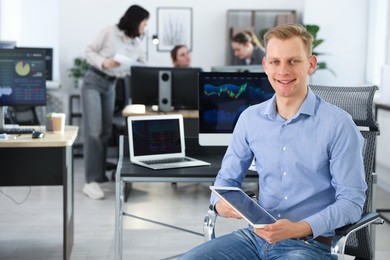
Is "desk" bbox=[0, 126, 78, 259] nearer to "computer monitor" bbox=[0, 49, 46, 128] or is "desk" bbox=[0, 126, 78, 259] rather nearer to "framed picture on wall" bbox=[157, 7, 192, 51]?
"computer monitor" bbox=[0, 49, 46, 128]

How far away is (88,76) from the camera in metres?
5.92

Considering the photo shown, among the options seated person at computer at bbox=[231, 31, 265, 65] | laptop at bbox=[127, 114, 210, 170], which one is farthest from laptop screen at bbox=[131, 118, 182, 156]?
seated person at computer at bbox=[231, 31, 265, 65]

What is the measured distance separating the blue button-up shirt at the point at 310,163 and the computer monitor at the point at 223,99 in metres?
1.18

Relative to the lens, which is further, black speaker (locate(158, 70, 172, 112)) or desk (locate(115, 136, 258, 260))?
black speaker (locate(158, 70, 172, 112))

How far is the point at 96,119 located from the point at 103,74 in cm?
39

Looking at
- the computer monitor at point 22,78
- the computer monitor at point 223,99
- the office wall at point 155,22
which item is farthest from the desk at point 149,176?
the office wall at point 155,22

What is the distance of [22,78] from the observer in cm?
412

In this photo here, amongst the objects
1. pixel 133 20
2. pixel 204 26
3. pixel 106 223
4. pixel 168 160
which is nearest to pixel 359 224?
pixel 168 160

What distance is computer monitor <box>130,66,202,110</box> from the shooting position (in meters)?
5.71

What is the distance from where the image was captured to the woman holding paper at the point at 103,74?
582cm

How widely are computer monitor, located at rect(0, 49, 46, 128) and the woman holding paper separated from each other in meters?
1.59

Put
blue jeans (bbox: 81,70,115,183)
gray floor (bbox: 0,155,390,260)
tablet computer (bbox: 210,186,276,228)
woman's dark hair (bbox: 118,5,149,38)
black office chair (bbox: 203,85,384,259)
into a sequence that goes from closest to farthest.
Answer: tablet computer (bbox: 210,186,276,228) < black office chair (bbox: 203,85,384,259) < gray floor (bbox: 0,155,390,260) < woman's dark hair (bbox: 118,5,149,38) < blue jeans (bbox: 81,70,115,183)

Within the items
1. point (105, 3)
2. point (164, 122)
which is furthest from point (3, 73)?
point (105, 3)

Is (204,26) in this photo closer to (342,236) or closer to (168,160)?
(168,160)
